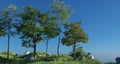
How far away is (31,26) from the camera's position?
168 feet

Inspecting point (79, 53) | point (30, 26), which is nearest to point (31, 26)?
point (30, 26)

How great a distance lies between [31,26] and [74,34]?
7042 mm

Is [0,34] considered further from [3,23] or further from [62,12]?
[62,12]

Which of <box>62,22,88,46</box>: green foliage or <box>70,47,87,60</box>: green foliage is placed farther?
<box>70,47,87,60</box>: green foliage

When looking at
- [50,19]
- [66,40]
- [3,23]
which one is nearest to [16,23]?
[3,23]

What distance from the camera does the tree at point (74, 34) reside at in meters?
49.0

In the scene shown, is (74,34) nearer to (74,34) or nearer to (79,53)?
(74,34)

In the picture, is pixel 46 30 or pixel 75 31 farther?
pixel 46 30

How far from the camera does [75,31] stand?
161 ft

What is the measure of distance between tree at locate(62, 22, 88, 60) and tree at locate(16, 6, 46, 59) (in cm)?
442

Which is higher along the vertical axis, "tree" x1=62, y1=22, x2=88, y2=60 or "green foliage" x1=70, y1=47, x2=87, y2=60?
"tree" x1=62, y1=22, x2=88, y2=60

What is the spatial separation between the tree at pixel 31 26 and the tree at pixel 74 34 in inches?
174

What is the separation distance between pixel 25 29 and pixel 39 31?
93.6 inches

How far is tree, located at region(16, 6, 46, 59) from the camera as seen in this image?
167ft
